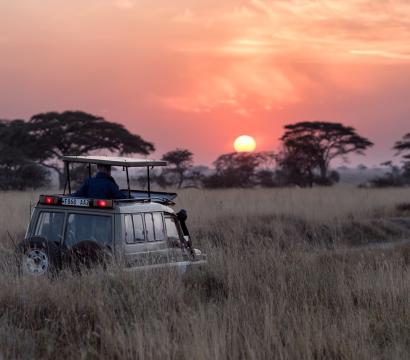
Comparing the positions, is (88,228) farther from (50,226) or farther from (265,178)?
(265,178)

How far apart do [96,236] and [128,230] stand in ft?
1.24

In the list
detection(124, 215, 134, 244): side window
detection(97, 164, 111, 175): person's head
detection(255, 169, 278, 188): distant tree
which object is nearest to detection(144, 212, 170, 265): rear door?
detection(124, 215, 134, 244): side window

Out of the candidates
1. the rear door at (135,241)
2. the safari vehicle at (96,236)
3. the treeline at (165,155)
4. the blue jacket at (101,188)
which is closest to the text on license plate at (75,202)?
the safari vehicle at (96,236)

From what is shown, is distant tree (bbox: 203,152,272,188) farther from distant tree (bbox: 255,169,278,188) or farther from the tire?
the tire

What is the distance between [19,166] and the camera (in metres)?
37.5

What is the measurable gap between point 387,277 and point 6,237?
8.49 m

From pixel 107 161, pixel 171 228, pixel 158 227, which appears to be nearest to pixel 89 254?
pixel 158 227

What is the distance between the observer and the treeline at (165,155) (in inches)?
1479

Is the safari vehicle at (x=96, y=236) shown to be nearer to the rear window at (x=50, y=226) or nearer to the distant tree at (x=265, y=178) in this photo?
the rear window at (x=50, y=226)

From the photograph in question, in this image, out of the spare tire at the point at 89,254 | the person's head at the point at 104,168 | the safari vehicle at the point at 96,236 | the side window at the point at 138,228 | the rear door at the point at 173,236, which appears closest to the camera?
the spare tire at the point at 89,254

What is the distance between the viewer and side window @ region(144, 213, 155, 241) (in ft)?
29.2

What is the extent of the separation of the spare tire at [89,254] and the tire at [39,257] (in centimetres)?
21

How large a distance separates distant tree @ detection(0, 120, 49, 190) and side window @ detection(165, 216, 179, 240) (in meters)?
26.2

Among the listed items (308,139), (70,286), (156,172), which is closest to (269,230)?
(70,286)
